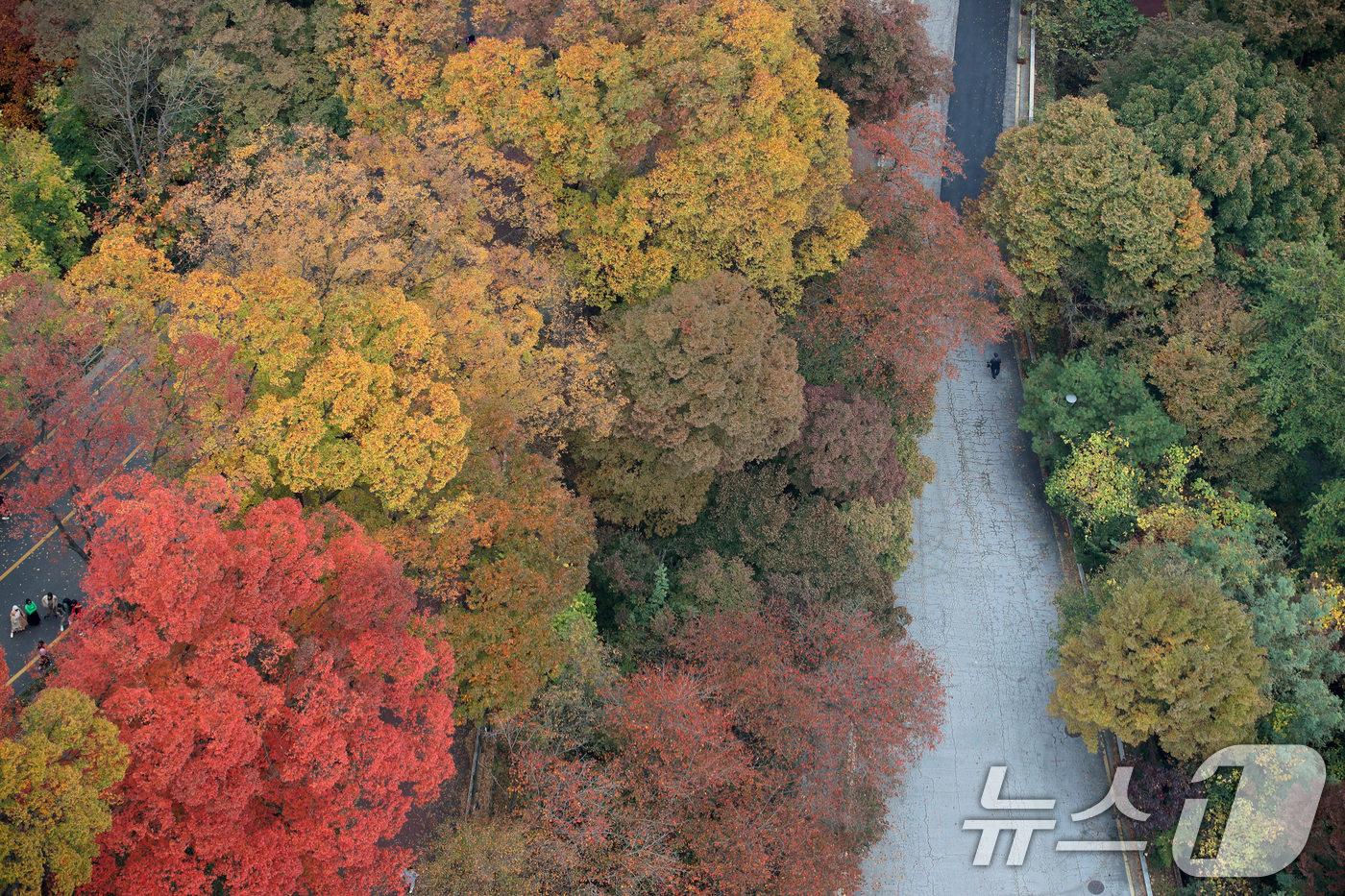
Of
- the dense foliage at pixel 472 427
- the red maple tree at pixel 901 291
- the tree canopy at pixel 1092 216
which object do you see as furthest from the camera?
the tree canopy at pixel 1092 216

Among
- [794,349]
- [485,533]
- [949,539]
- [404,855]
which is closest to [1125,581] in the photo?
[949,539]

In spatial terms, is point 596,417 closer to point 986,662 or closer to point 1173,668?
point 986,662

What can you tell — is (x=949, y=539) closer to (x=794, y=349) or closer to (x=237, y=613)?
(x=794, y=349)

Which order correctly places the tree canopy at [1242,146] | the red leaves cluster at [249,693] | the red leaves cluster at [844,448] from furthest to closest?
the tree canopy at [1242,146] < the red leaves cluster at [844,448] < the red leaves cluster at [249,693]

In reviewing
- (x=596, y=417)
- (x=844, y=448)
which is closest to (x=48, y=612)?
(x=596, y=417)

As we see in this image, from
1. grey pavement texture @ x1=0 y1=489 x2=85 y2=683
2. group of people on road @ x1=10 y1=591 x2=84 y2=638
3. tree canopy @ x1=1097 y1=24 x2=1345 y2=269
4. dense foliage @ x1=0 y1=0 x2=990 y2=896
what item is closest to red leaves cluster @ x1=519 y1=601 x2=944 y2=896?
dense foliage @ x1=0 y1=0 x2=990 y2=896

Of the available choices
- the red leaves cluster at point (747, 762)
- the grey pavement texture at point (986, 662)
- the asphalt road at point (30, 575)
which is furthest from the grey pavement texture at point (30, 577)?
the grey pavement texture at point (986, 662)

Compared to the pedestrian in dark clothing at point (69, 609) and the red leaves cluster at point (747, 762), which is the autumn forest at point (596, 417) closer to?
the red leaves cluster at point (747, 762)
